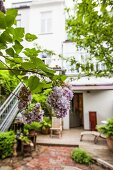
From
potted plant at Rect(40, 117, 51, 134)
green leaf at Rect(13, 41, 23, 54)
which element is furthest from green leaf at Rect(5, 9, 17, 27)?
potted plant at Rect(40, 117, 51, 134)

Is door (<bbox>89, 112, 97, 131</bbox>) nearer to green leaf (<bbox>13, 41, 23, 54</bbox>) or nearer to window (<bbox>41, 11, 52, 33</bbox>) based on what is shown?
window (<bbox>41, 11, 52, 33</bbox>)

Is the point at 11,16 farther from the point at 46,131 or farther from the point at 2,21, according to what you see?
the point at 46,131

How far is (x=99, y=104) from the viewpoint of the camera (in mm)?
12664

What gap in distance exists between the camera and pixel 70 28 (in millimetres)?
6008

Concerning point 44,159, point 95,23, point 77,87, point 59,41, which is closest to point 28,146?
point 44,159

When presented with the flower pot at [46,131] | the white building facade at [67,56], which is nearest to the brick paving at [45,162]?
the flower pot at [46,131]

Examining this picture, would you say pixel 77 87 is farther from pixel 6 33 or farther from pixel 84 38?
pixel 6 33

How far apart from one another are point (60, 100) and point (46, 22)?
13535 mm

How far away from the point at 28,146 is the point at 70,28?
407 centimetres

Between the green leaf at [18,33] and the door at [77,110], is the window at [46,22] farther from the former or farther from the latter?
the green leaf at [18,33]

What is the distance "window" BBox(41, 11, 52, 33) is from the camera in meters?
13.8

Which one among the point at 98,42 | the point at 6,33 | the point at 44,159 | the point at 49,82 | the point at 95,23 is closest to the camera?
the point at 6,33

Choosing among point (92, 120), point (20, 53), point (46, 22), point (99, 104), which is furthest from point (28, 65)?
point (46, 22)

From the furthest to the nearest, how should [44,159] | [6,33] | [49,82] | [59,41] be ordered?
[59,41], [44,159], [49,82], [6,33]
